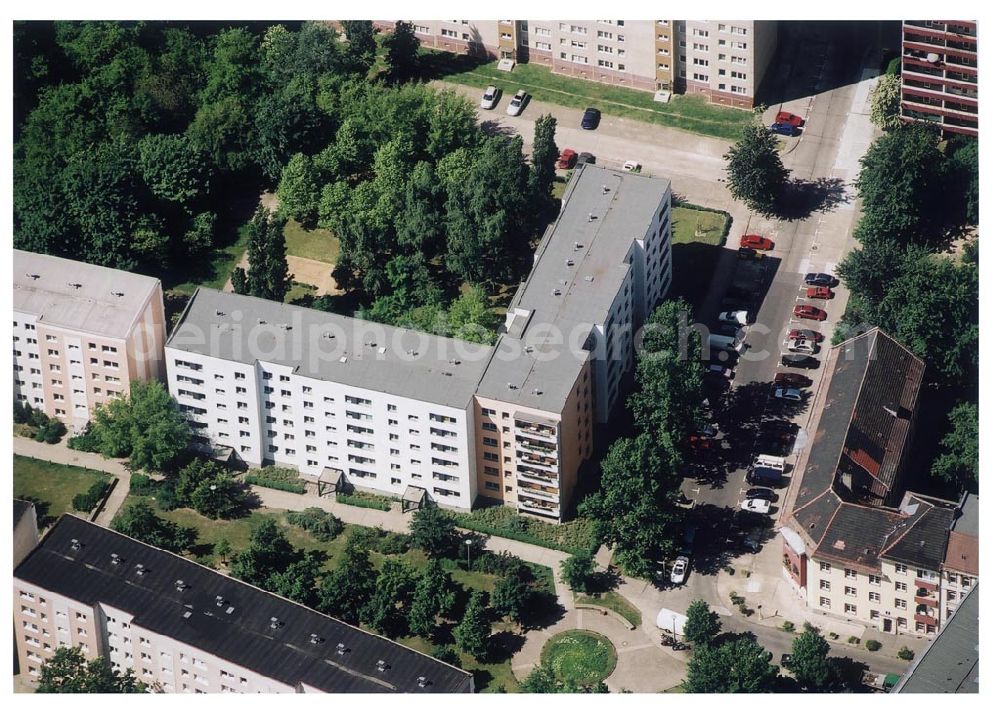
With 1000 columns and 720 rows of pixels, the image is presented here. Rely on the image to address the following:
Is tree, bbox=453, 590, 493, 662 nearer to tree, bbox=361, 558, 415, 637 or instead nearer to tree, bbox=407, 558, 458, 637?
tree, bbox=407, 558, 458, 637

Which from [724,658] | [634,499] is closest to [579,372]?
[634,499]

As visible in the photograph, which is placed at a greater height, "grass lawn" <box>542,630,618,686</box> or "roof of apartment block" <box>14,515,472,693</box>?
"roof of apartment block" <box>14,515,472,693</box>

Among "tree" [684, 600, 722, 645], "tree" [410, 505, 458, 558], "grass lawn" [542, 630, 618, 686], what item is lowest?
"grass lawn" [542, 630, 618, 686]

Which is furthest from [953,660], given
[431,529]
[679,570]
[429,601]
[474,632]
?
[431,529]

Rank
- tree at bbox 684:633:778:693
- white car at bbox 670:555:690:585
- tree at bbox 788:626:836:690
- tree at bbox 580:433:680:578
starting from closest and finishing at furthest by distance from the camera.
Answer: tree at bbox 684:633:778:693 → tree at bbox 788:626:836:690 → tree at bbox 580:433:680:578 → white car at bbox 670:555:690:585

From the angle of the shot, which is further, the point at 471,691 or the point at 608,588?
the point at 608,588

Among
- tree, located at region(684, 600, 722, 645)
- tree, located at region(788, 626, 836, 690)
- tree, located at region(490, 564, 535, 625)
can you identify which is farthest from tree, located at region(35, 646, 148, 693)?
tree, located at region(788, 626, 836, 690)

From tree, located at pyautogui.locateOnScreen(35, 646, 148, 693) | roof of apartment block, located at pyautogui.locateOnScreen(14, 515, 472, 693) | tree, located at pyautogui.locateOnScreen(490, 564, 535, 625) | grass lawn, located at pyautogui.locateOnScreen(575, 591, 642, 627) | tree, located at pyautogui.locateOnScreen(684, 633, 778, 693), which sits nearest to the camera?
roof of apartment block, located at pyautogui.locateOnScreen(14, 515, 472, 693)
